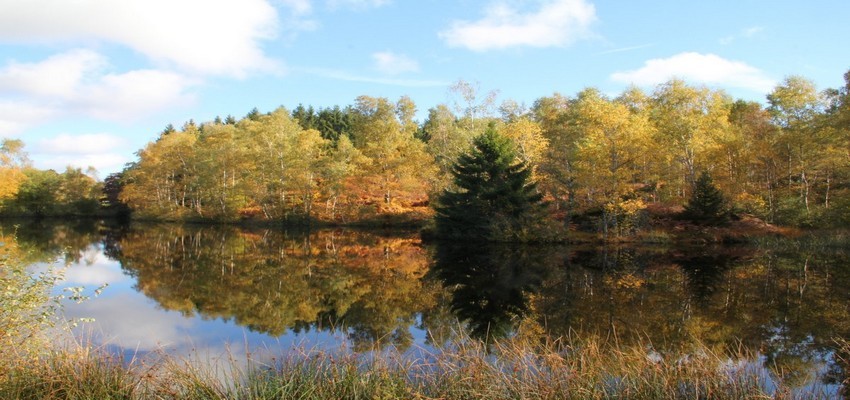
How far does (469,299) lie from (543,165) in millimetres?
22718

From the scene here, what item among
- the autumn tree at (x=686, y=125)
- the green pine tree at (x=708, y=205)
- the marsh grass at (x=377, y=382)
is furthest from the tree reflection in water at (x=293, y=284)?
the autumn tree at (x=686, y=125)

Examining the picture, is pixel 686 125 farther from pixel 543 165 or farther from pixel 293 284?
pixel 293 284

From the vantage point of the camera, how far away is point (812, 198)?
33312 mm

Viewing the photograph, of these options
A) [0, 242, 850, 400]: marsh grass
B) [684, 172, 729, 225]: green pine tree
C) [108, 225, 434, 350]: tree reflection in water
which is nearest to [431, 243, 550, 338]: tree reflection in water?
[108, 225, 434, 350]: tree reflection in water

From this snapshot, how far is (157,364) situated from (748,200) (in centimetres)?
3585

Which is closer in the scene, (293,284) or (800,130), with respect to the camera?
(293,284)

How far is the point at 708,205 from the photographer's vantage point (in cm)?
3028

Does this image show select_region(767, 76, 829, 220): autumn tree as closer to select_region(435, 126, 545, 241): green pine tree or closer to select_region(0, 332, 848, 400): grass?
select_region(435, 126, 545, 241): green pine tree

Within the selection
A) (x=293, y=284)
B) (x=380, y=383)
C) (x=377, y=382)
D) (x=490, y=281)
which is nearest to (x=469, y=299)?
(x=490, y=281)

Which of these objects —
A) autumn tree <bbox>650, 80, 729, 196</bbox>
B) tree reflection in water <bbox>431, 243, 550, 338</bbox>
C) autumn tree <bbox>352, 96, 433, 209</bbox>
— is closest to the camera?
tree reflection in water <bbox>431, 243, 550, 338</bbox>

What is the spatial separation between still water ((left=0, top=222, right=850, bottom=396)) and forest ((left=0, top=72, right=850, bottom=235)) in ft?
22.0

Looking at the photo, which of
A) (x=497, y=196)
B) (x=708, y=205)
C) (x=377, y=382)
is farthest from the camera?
(x=497, y=196)

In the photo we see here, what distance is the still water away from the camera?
1003cm

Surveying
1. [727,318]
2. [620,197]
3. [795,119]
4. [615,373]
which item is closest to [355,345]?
[615,373]
